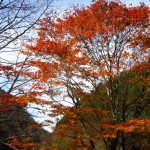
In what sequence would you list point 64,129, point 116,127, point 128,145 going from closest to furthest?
1. point 116,127
2. point 64,129
3. point 128,145

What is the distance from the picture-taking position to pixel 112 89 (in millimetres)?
14273

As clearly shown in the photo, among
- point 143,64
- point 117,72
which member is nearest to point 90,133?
point 117,72

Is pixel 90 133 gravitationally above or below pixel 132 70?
below

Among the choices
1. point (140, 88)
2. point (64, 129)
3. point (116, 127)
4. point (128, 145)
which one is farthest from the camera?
point (140, 88)

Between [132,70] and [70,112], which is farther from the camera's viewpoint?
[132,70]

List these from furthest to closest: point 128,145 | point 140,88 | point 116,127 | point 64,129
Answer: point 140,88 < point 128,145 < point 64,129 < point 116,127

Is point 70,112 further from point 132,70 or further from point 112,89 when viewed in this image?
point 132,70

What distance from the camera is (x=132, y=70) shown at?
14.6 metres

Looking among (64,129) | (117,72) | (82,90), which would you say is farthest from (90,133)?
(117,72)

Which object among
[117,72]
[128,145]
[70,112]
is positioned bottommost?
[128,145]

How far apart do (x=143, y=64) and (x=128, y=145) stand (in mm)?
4740

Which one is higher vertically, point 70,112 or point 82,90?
point 82,90

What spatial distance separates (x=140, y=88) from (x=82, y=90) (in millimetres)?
4813

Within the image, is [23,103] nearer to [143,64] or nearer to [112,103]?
[112,103]
